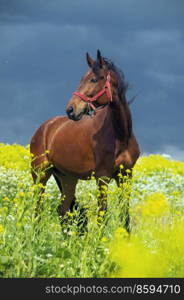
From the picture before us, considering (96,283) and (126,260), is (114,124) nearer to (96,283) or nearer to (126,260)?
(96,283)

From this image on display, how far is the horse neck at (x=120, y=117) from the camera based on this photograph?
7191 mm

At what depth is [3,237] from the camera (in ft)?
17.4

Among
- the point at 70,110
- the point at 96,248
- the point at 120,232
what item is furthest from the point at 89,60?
the point at 120,232

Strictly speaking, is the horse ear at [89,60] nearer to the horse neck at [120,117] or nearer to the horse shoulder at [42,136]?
the horse neck at [120,117]

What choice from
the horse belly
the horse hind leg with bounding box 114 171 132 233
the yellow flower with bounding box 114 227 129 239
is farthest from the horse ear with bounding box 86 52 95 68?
the yellow flower with bounding box 114 227 129 239

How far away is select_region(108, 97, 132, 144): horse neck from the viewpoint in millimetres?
7191

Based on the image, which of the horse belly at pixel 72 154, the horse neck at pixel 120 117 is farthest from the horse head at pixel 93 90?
the horse belly at pixel 72 154

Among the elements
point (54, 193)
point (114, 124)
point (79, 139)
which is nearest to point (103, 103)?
point (114, 124)

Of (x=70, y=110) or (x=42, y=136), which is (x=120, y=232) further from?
(x=42, y=136)

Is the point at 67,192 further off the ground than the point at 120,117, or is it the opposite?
the point at 120,117

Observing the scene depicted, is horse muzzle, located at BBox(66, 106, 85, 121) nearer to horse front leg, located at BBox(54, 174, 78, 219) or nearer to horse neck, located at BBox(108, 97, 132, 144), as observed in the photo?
horse neck, located at BBox(108, 97, 132, 144)

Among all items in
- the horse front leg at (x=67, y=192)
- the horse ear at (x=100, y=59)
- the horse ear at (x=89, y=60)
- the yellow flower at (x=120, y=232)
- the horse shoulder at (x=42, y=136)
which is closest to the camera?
the yellow flower at (x=120, y=232)

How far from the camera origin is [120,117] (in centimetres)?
721

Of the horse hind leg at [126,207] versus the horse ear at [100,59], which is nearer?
the horse hind leg at [126,207]
